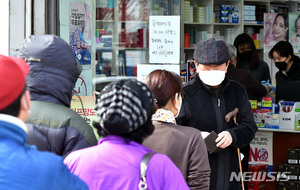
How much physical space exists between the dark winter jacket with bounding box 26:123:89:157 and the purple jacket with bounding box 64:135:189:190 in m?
0.26

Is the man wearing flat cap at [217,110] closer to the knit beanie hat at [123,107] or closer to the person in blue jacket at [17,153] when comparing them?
the knit beanie hat at [123,107]

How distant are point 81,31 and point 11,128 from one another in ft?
10.4

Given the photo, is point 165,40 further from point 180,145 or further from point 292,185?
point 180,145

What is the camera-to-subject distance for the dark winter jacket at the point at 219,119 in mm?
2838

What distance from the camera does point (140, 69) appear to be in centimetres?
468

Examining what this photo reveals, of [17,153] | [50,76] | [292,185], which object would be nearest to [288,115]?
[292,185]

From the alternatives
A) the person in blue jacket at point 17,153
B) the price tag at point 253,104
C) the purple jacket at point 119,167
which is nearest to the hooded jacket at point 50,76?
the purple jacket at point 119,167

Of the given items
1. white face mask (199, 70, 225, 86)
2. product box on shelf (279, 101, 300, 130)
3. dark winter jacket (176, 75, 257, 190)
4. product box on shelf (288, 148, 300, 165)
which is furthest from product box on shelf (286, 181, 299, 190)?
white face mask (199, 70, 225, 86)

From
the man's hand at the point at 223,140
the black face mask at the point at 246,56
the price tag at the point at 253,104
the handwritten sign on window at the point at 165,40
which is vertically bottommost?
the price tag at the point at 253,104

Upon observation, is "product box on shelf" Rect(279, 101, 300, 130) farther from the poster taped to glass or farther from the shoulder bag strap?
the shoulder bag strap

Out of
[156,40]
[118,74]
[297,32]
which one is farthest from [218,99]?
Answer: [297,32]

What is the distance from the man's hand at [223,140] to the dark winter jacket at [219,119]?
0.05 m

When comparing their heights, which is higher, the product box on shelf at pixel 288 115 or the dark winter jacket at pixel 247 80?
the dark winter jacket at pixel 247 80

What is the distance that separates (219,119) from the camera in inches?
114
